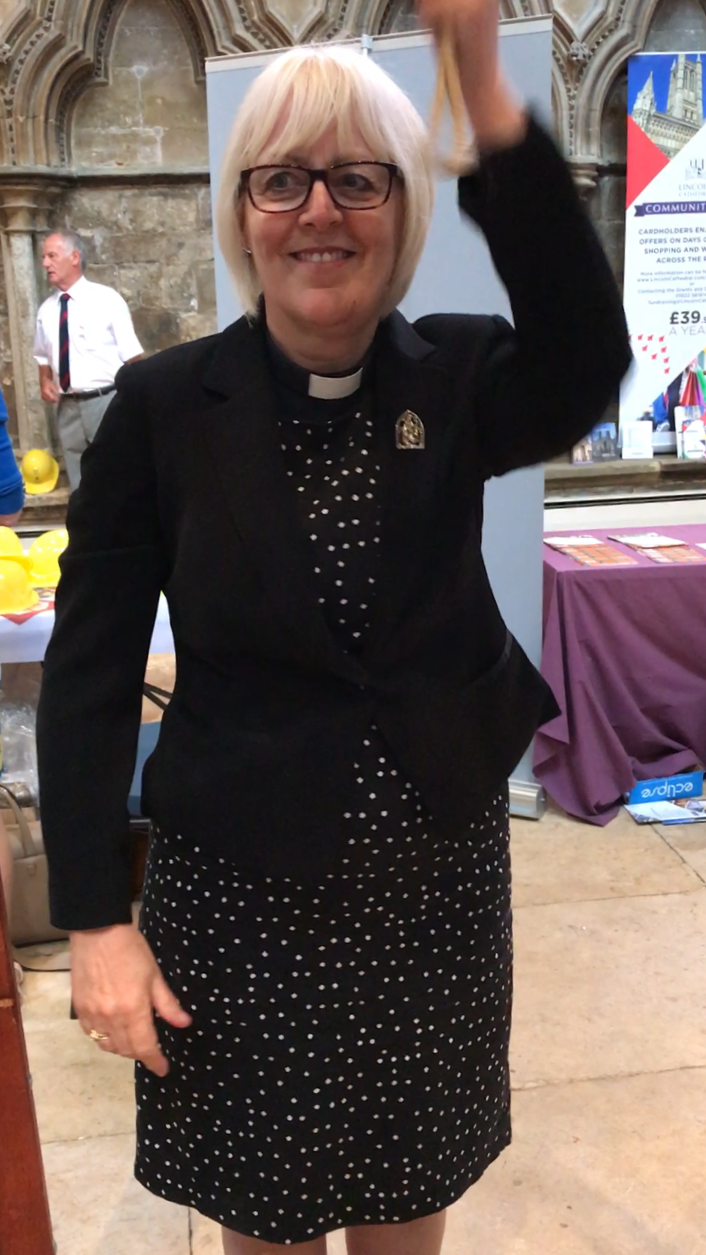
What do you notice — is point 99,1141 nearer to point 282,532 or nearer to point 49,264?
point 282,532

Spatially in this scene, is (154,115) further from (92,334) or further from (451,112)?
(451,112)

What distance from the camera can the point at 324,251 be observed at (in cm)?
100

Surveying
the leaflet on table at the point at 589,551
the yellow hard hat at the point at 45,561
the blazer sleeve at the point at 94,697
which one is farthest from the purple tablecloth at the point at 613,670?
the blazer sleeve at the point at 94,697

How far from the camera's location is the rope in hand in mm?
854

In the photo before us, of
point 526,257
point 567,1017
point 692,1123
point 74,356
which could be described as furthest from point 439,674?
point 74,356

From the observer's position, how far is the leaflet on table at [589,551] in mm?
3482

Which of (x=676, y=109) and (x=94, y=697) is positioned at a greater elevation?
(x=676, y=109)

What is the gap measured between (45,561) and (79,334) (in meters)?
3.83

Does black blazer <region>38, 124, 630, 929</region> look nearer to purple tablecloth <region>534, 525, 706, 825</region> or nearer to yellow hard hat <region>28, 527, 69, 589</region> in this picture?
yellow hard hat <region>28, 527, 69, 589</region>

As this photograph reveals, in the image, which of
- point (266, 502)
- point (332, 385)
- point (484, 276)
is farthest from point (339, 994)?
point (484, 276)

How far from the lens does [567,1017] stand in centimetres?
245

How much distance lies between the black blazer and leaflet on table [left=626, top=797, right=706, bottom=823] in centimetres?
245

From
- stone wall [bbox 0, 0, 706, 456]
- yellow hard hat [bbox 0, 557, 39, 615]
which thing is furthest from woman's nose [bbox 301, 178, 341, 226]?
stone wall [bbox 0, 0, 706, 456]

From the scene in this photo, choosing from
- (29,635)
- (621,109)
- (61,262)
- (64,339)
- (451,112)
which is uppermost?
(621,109)
